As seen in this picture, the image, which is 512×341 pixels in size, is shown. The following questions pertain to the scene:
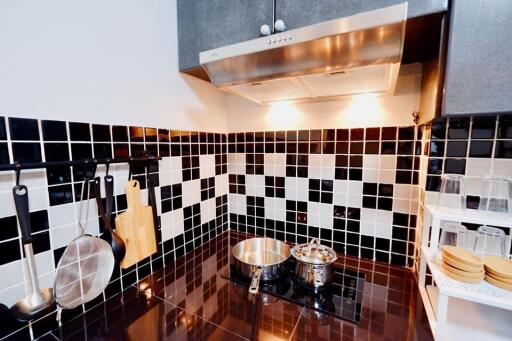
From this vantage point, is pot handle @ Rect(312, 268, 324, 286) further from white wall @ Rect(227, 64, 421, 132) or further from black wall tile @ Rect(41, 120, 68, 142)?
black wall tile @ Rect(41, 120, 68, 142)

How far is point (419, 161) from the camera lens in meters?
0.92

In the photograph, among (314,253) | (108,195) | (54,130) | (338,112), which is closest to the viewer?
(54,130)

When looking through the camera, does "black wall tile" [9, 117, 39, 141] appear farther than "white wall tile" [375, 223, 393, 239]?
No

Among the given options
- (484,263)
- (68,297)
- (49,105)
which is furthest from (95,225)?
(484,263)

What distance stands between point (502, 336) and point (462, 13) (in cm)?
92

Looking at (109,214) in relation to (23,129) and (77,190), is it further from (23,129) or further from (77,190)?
(23,129)

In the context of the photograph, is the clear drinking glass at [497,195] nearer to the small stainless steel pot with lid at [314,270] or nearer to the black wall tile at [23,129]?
the small stainless steel pot with lid at [314,270]

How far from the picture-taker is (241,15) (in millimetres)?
788

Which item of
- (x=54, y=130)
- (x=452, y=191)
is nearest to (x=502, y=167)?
(x=452, y=191)

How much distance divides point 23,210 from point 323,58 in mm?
888

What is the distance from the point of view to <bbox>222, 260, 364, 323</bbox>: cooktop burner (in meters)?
0.75

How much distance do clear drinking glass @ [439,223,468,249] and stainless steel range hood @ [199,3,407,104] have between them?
1.74ft


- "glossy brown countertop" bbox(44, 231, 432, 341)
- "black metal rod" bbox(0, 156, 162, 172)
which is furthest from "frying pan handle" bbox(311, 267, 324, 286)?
"black metal rod" bbox(0, 156, 162, 172)

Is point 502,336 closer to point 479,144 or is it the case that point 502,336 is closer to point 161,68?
point 479,144
